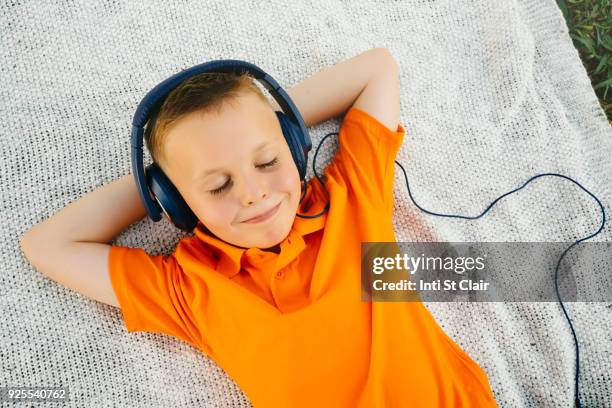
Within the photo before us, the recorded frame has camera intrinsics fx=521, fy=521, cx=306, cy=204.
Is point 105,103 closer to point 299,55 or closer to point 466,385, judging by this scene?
point 299,55

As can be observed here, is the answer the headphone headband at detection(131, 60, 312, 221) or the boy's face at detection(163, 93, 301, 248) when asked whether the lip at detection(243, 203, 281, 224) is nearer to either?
the boy's face at detection(163, 93, 301, 248)

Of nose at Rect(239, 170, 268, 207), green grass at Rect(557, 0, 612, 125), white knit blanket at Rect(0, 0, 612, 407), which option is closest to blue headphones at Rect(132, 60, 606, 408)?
nose at Rect(239, 170, 268, 207)

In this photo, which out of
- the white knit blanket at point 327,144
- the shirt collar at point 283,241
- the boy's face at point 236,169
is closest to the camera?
the boy's face at point 236,169

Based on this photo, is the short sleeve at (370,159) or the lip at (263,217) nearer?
the lip at (263,217)

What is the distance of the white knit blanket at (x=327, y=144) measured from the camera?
1.05 meters

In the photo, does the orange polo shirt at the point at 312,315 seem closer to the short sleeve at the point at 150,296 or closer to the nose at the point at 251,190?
the short sleeve at the point at 150,296

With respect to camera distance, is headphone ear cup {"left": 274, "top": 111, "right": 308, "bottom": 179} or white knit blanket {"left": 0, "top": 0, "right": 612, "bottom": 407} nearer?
headphone ear cup {"left": 274, "top": 111, "right": 308, "bottom": 179}

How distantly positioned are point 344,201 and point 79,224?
0.51 meters

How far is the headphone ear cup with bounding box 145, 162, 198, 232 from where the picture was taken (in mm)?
884

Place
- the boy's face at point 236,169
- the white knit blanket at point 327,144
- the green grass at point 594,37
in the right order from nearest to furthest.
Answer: the boy's face at point 236,169 → the white knit blanket at point 327,144 → the green grass at point 594,37

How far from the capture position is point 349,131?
3.47 ft

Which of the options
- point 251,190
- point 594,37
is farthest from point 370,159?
point 594,37

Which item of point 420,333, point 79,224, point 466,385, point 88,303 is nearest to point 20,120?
point 79,224

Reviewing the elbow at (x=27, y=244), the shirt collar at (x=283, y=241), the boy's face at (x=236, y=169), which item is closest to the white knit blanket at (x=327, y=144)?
the elbow at (x=27, y=244)
